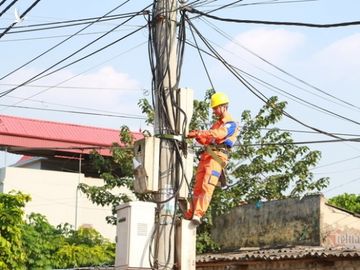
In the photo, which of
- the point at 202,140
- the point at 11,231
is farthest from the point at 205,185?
the point at 11,231

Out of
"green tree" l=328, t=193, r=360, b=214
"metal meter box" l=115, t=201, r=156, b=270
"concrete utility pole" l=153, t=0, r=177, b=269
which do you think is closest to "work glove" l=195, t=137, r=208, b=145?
"concrete utility pole" l=153, t=0, r=177, b=269

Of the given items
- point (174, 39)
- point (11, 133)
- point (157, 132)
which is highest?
point (11, 133)

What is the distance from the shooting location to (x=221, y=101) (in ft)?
23.4

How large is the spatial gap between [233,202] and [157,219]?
12.2 m

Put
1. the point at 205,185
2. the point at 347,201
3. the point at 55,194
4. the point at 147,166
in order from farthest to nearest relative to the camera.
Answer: the point at 347,201
the point at 55,194
the point at 205,185
the point at 147,166

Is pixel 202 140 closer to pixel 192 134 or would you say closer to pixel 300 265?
pixel 192 134

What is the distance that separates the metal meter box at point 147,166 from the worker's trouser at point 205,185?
14.7 inches

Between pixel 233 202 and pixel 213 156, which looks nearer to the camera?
pixel 213 156

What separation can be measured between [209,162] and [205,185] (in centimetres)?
21

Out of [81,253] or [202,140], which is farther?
[81,253]

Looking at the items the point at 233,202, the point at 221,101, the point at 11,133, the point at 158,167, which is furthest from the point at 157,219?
the point at 11,133

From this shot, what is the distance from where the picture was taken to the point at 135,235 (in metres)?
6.43

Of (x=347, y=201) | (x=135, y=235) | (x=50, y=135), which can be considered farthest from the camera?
(x=347, y=201)

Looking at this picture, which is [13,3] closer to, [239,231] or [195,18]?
[195,18]
